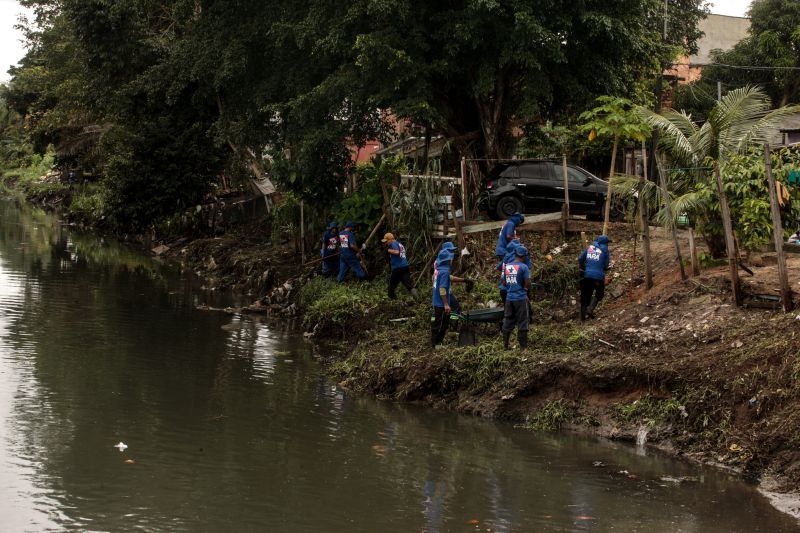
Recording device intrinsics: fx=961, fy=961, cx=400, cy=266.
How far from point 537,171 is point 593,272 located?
265 inches

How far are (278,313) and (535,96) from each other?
752cm

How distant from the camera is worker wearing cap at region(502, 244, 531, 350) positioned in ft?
45.6

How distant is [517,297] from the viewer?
14.0 m

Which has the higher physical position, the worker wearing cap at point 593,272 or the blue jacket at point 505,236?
the blue jacket at point 505,236

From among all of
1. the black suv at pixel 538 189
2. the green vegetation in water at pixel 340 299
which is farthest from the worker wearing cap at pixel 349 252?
the black suv at pixel 538 189

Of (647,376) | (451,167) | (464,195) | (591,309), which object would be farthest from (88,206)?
(647,376)

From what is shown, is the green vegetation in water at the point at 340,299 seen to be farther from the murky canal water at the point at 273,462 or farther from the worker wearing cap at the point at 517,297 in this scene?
the worker wearing cap at the point at 517,297

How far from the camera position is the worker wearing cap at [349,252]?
67.6ft

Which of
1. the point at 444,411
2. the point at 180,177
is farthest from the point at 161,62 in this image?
the point at 444,411

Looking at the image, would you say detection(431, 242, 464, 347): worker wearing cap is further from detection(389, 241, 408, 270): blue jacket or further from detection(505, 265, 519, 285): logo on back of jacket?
detection(389, 241, 408, 270): blue jacket

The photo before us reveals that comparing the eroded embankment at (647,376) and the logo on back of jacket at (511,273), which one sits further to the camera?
the logo on back of jacket at (511,273)

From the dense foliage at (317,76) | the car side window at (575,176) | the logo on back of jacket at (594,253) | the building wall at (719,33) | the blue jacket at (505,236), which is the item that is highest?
the building wall at (719,33)

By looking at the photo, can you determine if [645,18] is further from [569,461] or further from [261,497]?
[261,497]

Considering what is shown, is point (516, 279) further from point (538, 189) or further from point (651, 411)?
point (538, 189)
